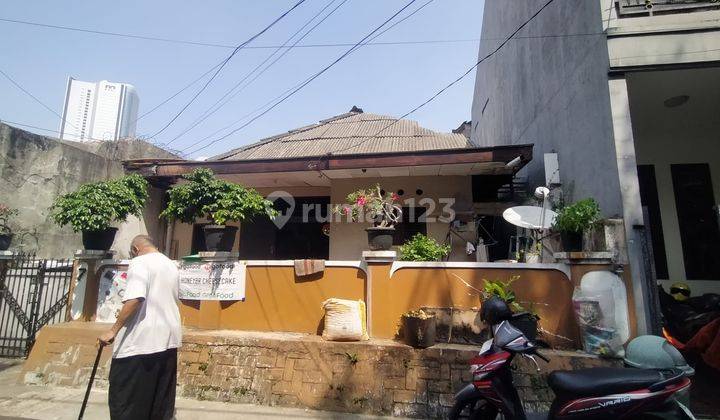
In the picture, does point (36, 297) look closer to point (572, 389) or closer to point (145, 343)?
point (145, 343)

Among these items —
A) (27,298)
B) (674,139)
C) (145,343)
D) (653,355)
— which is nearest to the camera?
(653,355)

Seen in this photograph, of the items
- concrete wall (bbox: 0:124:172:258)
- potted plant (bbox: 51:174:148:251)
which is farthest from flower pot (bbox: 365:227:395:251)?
concrete wall (bbox: 0:124:172:258)

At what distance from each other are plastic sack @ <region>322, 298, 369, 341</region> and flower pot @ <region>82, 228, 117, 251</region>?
3700 mm

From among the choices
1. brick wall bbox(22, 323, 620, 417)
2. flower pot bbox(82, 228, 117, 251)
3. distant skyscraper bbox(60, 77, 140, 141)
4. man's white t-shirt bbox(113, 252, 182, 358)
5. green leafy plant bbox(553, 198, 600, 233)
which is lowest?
brick wall bbox(22, 323, 620, 417)

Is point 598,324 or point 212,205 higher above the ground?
point 212,205

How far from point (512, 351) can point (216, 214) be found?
4.27 meters

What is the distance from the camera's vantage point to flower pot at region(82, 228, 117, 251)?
Result: 218 inches

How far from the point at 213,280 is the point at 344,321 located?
7.12ft

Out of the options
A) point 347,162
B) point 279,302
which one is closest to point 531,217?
point 347,162

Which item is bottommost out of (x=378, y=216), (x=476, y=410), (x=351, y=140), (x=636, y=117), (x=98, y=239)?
(x=476, y=410)

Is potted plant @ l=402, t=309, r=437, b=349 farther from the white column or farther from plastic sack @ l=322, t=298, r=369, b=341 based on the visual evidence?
the white column

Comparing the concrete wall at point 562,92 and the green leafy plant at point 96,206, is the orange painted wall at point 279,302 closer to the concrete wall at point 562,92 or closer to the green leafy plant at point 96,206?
the green leafy plant at point 96,206

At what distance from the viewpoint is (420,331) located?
13.9 feet

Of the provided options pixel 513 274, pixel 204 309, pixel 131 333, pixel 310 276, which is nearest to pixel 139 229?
pixel 204 309
